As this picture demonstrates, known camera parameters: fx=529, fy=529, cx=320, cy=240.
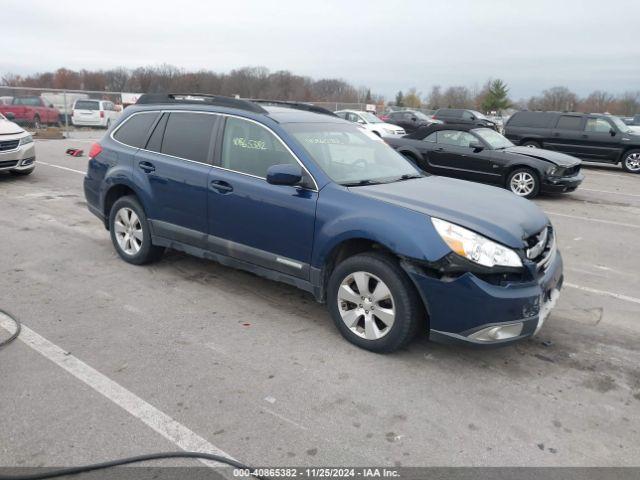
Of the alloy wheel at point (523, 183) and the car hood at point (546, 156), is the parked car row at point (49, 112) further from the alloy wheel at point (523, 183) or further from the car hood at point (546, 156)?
the alloy wheel at point (523, 183)

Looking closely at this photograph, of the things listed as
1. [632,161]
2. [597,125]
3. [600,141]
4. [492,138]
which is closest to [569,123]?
[597,125]

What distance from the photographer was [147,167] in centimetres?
532

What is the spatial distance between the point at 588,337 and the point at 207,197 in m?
3.45

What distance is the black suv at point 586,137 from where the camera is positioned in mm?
16781

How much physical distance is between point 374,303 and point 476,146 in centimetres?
864

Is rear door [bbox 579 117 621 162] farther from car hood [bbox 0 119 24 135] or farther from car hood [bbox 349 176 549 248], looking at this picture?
car hood [bbox 0 119 24 135]

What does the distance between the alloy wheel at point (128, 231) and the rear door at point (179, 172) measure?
0.34m

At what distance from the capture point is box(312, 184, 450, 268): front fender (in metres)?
3.57

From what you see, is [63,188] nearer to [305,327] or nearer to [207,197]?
[207,197]

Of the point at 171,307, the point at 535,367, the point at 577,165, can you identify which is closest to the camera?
the point at 535,367

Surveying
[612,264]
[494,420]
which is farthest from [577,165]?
[494,420]

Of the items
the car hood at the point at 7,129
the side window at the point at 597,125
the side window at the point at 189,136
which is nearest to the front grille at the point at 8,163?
the car hood at the point at 7,129

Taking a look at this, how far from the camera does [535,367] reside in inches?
150

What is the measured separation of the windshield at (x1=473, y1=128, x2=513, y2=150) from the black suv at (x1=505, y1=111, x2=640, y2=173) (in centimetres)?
632
